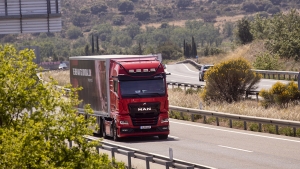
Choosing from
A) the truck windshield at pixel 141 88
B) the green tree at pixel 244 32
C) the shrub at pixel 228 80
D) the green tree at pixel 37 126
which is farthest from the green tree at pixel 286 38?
the green tree at pixel 37 126

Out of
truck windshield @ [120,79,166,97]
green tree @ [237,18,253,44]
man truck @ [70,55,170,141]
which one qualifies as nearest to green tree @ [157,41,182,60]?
green tree @ [237,18,253,44]

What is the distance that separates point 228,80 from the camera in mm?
33656

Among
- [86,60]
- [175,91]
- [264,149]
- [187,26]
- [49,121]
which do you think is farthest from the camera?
[187,26]

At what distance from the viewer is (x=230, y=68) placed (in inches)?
1321

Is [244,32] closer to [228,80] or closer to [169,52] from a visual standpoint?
[169,52]

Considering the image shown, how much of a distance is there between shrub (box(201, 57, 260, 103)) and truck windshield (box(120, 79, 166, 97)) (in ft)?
35.5

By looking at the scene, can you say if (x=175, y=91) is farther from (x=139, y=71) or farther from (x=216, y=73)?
(x=139, y=71)

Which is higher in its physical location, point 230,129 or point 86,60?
point 86,60

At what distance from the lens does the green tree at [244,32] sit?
3346 inches

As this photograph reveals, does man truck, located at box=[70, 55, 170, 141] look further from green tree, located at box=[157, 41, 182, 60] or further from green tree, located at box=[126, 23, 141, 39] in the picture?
green tree, located at box=[126, 23, 141, 39]

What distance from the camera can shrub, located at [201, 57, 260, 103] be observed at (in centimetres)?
3353

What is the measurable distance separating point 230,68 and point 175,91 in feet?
29.4

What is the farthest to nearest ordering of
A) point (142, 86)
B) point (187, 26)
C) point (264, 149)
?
point (187, 26) → point (142, 86) → point (264, 149)

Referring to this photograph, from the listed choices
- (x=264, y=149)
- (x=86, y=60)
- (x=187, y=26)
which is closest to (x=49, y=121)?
(x=264, y=149)
